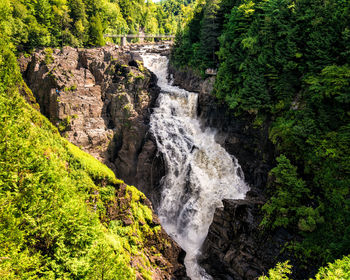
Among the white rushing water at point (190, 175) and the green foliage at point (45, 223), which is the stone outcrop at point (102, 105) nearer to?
the white rushing water at point (190, 175)

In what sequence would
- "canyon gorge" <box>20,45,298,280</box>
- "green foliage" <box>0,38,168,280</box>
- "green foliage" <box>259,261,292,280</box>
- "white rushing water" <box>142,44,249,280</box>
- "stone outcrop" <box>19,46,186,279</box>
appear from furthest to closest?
"stone outcrop" <box>19,46,186,279</box>, "white rushing water" <box>142,44,249,280</box>, "canyon gorge" <box>20,45,298,280</box>, "green foliage" <box>259,261,292,280</box>, "green foliage" <box>0,38,168,280</box>

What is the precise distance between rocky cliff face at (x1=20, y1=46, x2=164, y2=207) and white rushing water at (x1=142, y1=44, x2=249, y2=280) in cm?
234

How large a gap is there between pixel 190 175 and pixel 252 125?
10391 millimetres

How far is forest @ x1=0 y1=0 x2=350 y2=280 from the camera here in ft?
27.3

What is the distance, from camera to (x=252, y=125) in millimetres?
26672

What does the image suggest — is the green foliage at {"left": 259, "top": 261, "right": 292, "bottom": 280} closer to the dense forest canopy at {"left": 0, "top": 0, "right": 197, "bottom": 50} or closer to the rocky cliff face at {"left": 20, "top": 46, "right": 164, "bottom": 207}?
the rocky cliff face at {"left": 20, "top": 46, "right": 164, "bottom": 207}

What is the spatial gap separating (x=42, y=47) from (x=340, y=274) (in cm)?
4879

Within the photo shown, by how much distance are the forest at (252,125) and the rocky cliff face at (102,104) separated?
7133mm

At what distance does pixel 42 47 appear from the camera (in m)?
38.8

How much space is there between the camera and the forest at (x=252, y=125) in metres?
8.34

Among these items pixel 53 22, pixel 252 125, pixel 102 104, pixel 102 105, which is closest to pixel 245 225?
pixel 252 125

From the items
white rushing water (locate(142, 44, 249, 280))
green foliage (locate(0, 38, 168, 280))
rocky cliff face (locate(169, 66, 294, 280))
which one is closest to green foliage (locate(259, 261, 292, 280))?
green foliage (locate(0, 38, 168, 280))

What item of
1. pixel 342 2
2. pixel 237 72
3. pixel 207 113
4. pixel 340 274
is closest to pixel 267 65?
pixel 237 72

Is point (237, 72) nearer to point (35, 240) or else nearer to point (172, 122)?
point (172, 122)
